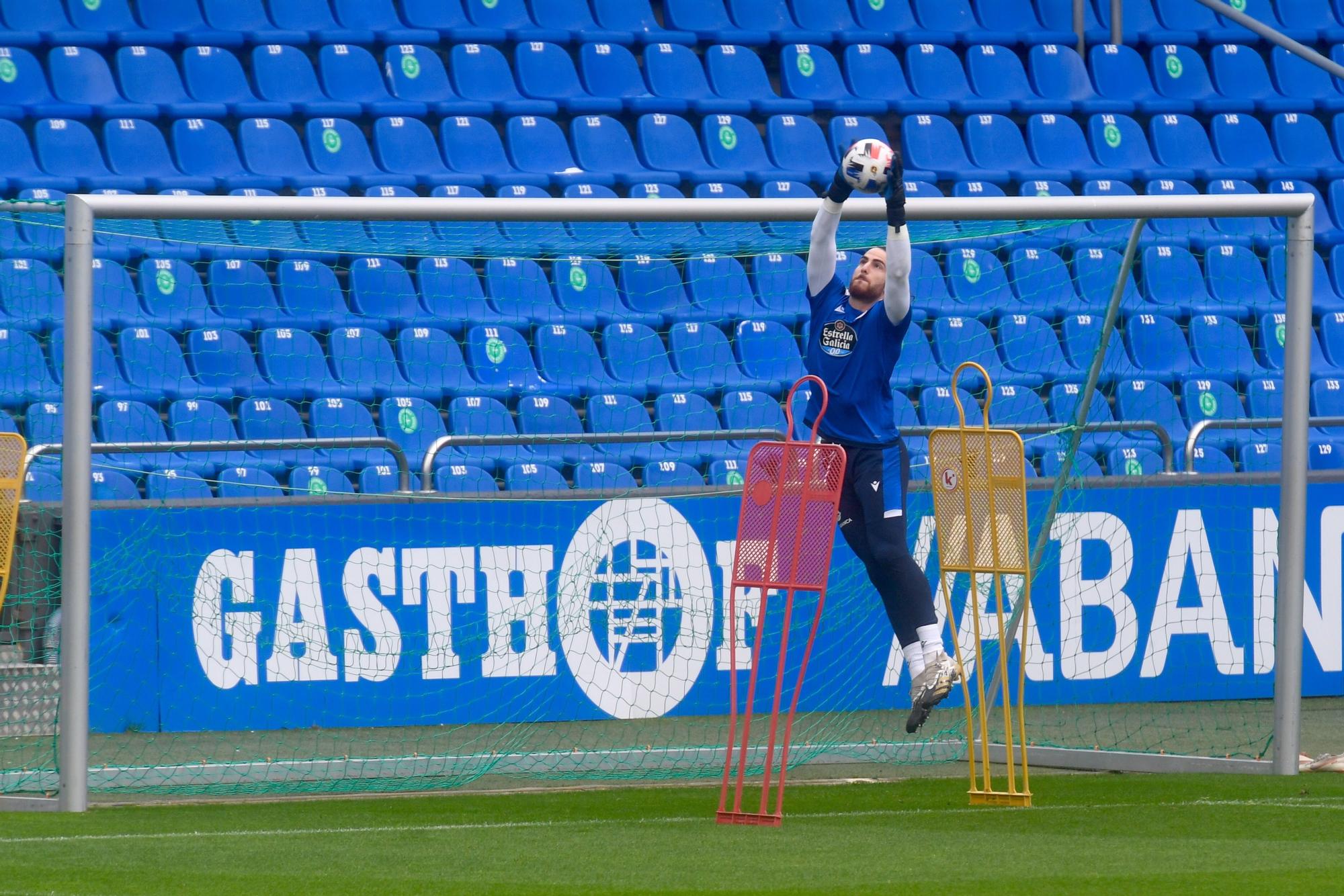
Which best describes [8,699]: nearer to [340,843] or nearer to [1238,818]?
[340,843]

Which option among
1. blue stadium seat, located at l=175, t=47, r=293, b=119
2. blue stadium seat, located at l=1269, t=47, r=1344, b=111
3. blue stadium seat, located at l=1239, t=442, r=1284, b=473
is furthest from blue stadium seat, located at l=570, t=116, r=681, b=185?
blue stadium seat, located at l=1269, t=47, r=1344, b=111

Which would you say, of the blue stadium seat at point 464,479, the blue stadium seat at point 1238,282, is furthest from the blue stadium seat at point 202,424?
the blue stadium seat at point 1238,282

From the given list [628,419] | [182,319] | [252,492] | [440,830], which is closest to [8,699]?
[252,492]

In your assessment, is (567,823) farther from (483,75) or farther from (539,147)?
(483,75)

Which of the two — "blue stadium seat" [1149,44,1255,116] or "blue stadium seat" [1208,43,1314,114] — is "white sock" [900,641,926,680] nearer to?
"blue stadium seat" [1149,44,1255,116]

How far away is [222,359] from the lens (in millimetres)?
9953

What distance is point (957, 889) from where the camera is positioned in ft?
15.3

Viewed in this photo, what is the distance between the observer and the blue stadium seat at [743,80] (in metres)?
12.6

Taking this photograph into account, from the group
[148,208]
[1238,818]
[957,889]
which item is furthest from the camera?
[148,208]

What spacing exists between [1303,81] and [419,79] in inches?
266

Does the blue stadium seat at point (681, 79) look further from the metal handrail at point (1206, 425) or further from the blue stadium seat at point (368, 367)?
the metal handrail at point (1206, 425)

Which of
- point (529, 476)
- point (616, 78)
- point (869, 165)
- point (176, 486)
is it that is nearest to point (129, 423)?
point (176, 486)

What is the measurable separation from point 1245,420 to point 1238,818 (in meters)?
3.65

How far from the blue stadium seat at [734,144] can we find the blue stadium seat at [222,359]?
3.59m
